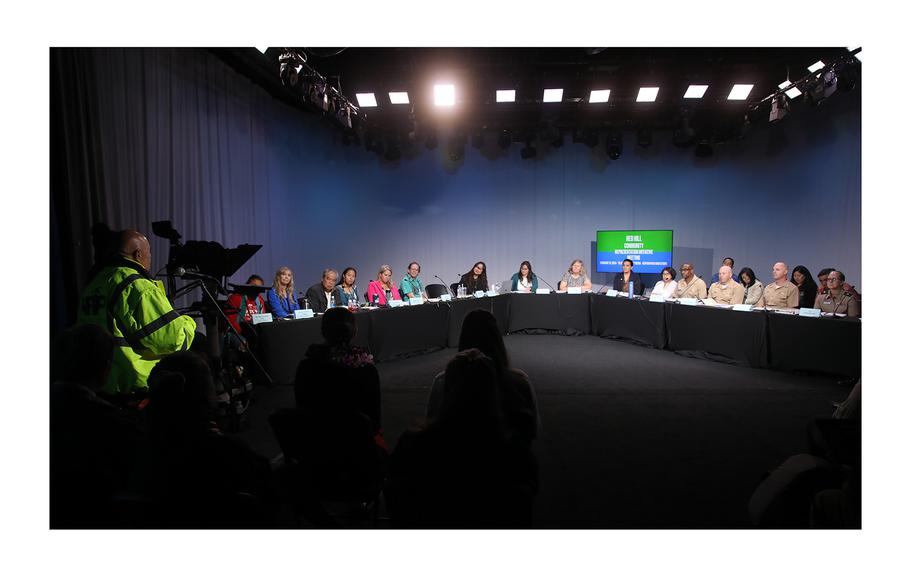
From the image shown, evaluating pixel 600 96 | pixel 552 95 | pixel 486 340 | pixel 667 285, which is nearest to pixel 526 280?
pixel 667 285

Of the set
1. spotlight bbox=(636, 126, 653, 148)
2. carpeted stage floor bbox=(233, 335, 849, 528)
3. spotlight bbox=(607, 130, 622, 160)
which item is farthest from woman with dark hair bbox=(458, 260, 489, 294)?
spotlight bbox=(636, 126, 653, 148)

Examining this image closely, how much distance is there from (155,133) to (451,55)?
3392 millimetres

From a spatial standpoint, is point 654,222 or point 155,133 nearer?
point 155,133

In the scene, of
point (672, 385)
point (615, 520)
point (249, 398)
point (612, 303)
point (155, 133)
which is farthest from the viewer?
point (612, 303)

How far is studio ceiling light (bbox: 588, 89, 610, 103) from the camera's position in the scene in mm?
5884

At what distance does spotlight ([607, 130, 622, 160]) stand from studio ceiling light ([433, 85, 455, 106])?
10.6ft

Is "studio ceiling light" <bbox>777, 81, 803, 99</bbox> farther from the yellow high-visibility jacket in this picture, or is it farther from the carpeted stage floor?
the yellow high-visibility jacket

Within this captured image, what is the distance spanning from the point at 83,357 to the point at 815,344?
5416 millimetres

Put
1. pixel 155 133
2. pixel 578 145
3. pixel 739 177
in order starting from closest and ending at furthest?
pixel 155 133, pixel 739 177, pixel 578 145

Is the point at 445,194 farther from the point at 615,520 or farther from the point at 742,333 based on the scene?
the point at 615,520

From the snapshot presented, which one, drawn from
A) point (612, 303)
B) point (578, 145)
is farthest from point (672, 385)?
point (578, 145)

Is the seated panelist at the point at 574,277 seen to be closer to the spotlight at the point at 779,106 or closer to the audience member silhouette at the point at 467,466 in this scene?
the spotlight at the point at 779,106

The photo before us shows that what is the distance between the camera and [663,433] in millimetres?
3039

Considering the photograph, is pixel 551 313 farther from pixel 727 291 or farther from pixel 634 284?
pixel 727 291
